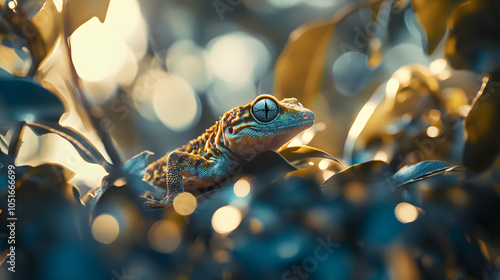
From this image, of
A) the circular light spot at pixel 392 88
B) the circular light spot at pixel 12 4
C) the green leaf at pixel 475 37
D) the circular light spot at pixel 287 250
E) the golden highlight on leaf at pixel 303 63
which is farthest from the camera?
the golden highlight on leaf at pixel 303 63

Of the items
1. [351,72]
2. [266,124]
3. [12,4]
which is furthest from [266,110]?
[351,72]

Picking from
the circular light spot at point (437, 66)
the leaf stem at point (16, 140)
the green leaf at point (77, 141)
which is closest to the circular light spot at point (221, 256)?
the green leaf at point (77, 141)

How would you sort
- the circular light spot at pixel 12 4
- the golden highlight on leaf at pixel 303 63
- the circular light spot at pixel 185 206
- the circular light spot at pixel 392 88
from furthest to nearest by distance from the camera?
the golden highlight on leaf at pixel 303 63, the circular light spot at pixel 392 88, the circular light spot at pixel 12 4, the circular light spot at pixel 185 206

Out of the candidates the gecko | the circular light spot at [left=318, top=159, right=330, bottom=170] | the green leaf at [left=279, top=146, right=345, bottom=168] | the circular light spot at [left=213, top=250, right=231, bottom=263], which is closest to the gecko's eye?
the gecko

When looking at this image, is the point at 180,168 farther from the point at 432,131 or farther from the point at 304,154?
the point at 432,131

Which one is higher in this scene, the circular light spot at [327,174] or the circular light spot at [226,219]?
the circular light spot at [327,174]

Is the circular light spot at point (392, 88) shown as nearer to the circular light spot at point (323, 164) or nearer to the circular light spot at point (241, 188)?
the circular light spot at point (323, 164)

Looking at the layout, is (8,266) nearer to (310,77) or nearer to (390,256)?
(390,256)
